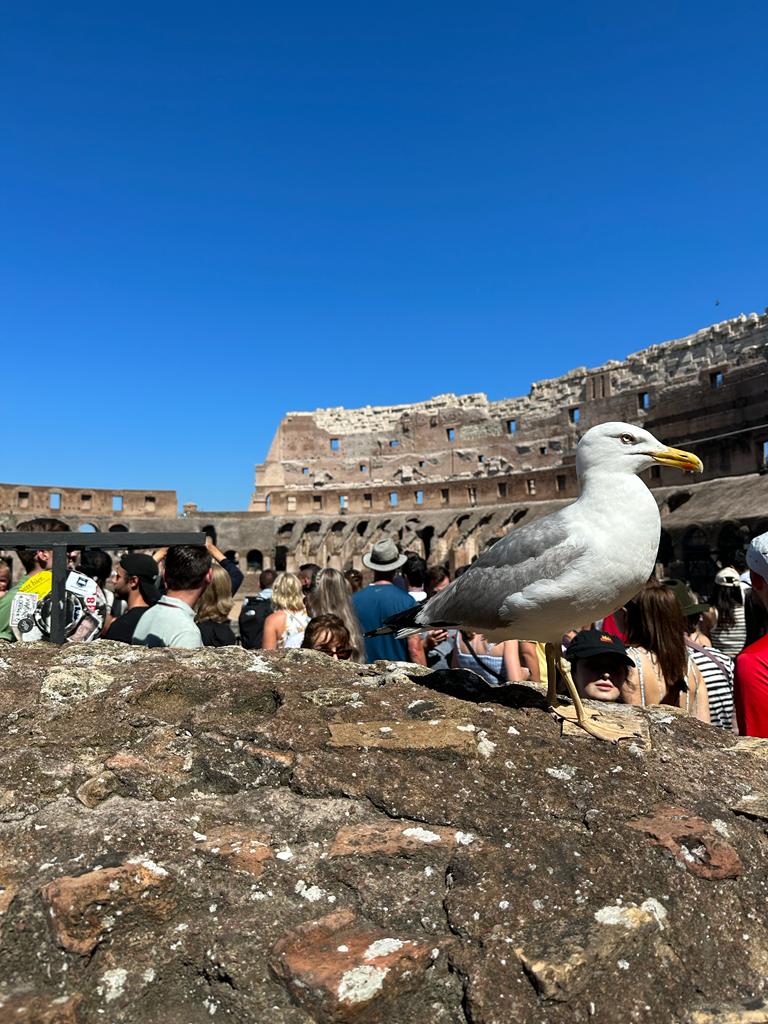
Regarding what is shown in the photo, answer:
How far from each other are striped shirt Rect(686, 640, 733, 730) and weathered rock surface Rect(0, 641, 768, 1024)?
6.00ft

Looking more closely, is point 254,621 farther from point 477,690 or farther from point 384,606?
point 477,690

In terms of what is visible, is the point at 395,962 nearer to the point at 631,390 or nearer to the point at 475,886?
the point at 475,886

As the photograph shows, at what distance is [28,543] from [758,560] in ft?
10.6

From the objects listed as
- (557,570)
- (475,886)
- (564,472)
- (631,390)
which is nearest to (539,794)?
(475,886)

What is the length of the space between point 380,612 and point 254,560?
33.2m

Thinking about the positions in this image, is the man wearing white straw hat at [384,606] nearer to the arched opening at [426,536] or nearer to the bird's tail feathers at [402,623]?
the bird's tail feathers at [402,623]

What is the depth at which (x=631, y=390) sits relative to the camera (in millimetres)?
33156

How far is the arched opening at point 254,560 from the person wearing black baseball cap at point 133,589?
33220 millimetres

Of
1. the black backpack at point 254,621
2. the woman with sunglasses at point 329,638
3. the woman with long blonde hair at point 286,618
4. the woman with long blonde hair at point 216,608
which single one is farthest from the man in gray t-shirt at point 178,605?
the black backpack at point 254,621

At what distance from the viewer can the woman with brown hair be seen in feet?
11.5

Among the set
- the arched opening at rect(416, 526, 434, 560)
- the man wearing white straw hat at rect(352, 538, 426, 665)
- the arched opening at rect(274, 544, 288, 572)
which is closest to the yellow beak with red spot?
the man wearing white straw hat at rect(352, 538, 426, 665)

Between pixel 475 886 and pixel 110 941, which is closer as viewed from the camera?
pixel 110 941

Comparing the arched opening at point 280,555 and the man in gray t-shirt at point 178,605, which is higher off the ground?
the arched opening at point 280,555

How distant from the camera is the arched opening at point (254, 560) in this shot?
125 feet
